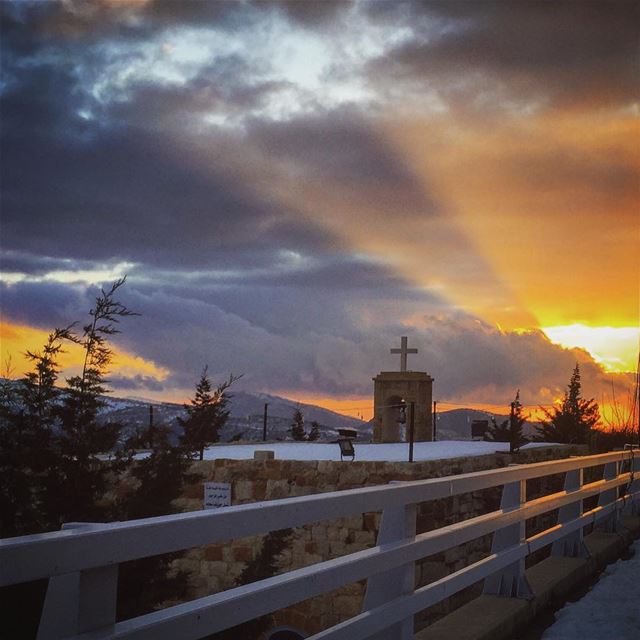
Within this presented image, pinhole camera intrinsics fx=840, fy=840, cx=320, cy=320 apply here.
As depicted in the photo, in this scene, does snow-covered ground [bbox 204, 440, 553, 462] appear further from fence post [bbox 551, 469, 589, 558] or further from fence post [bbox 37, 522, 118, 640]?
fence post [bbox 37, 522, 118, 640]

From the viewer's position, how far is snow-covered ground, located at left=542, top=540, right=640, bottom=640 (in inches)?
244

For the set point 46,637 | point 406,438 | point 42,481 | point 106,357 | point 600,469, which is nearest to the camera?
point 46,637

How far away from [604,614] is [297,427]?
126ft

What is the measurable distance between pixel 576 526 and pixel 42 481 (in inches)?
218

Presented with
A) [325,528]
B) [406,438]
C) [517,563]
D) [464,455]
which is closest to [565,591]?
[517,563]

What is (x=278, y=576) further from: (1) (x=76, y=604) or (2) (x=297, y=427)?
(2) (x=297, y=427)

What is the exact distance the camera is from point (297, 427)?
44969mm

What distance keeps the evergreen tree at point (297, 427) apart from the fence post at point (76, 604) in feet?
134

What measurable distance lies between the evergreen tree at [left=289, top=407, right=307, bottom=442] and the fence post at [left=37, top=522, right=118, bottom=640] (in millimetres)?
40845

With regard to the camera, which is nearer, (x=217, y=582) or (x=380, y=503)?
(x=380, y=503)

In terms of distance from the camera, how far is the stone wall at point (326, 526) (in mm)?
19266

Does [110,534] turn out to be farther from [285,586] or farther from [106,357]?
[106,357]

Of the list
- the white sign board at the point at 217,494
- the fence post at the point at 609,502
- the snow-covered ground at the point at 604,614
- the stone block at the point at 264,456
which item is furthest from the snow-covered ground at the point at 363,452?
the snow-covered ground at the point at 604,614

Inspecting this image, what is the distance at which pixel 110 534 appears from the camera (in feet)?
9.01
